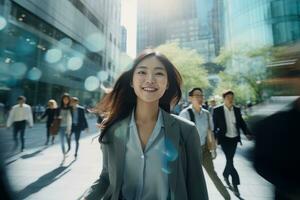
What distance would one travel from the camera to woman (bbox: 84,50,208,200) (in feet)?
4.91

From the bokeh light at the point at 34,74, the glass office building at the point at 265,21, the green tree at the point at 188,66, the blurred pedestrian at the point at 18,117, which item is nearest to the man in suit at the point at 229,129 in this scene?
the blurred pedestrian at the point at 18,117

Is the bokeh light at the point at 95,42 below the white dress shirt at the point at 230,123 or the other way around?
the other way around

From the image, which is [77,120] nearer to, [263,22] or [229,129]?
[229,129]

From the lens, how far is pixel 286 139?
4.69ft

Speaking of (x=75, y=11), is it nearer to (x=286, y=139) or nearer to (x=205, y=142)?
(x=205, y=142)

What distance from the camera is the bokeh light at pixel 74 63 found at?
97.1 ft

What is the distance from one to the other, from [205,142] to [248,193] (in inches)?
47.9

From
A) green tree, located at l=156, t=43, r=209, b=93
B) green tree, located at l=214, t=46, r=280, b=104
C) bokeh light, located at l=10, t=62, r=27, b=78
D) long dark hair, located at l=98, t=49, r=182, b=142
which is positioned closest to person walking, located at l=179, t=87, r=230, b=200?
long dark hair, located at l=98, t=49, r=182, b=142

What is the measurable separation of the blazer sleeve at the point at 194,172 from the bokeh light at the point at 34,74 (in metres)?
22.9

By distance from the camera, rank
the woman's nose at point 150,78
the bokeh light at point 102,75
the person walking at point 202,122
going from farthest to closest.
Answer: the bokeh light at point 102,75 < the person walking at point 202,122 < the woman's nose at point 150,78

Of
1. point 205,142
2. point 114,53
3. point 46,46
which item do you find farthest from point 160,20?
point 205,142

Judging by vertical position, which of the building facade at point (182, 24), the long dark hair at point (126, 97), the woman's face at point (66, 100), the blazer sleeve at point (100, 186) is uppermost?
the building facade at point (182, 24)

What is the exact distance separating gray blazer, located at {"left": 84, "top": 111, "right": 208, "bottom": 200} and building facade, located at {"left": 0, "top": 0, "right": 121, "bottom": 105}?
20101 mm

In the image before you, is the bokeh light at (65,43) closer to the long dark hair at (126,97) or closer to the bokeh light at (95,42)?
the bokeh light at (95,42)
